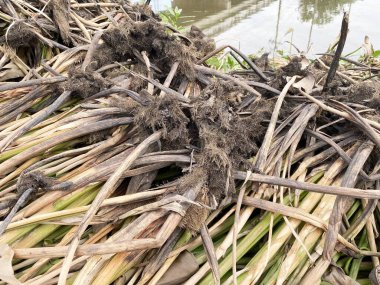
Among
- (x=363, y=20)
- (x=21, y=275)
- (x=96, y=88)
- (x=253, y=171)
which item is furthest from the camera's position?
(x=363, y=20)

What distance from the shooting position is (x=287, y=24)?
6.29 metres

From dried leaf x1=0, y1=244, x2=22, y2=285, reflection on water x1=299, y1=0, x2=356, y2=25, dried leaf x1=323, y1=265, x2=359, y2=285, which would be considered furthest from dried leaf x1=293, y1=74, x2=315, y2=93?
reflection on water x1=299, y1=0, x2=356, y2=25

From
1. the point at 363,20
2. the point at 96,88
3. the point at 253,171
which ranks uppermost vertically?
the point at 96,88

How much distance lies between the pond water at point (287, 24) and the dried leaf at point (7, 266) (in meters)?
3.59

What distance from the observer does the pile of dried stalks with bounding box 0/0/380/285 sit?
2.23 ft

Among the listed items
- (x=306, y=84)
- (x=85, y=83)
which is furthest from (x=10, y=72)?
(x=306, y=84)

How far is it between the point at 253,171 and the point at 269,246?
168 millimetres

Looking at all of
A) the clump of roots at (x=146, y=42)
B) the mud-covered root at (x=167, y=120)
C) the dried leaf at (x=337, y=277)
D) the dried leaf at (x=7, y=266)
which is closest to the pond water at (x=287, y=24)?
the clump of roots at (x=146, y=42)

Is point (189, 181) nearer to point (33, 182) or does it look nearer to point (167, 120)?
point (167, 120)

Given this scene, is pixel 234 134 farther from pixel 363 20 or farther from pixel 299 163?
pixel 363 20

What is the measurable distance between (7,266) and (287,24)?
21.0 ft

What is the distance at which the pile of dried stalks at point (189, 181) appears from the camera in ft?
2.23

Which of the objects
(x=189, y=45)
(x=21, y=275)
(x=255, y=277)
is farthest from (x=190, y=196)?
(x=189, y=45)

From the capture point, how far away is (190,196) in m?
0.70
